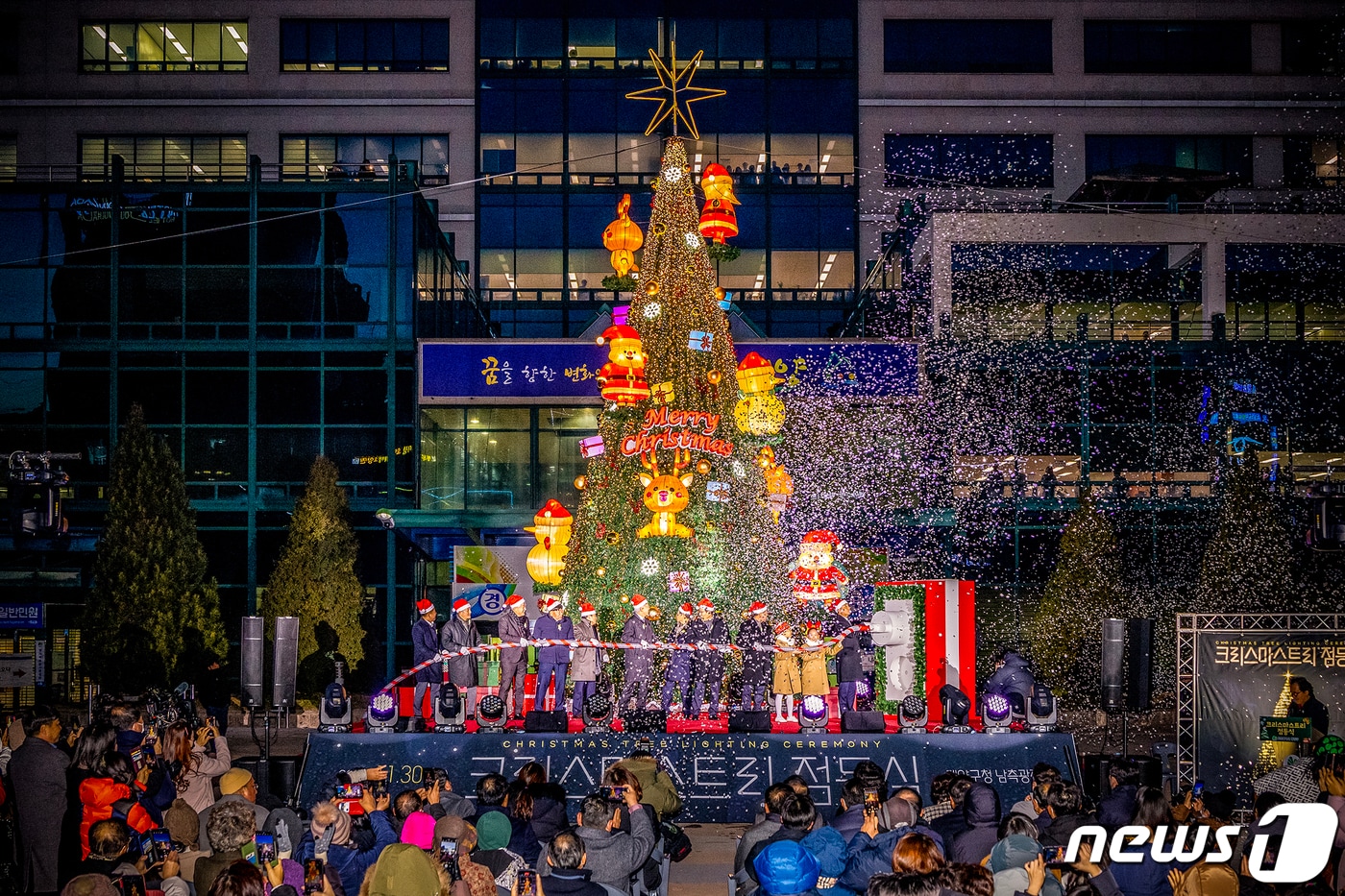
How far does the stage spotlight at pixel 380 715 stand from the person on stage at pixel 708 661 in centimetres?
419

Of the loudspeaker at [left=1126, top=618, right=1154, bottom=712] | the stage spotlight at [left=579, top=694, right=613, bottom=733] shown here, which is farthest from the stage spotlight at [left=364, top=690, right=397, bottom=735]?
the loudspeaker at [left=1126, top=618, right=1154, bottom=712]

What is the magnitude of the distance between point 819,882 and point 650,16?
3466cm

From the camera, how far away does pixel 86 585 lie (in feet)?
103

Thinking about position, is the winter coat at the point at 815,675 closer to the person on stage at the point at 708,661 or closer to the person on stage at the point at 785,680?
the person on stage at the point at 785,680

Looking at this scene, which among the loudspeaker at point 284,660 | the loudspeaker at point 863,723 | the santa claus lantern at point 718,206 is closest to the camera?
the loudspeaker at point 863,723

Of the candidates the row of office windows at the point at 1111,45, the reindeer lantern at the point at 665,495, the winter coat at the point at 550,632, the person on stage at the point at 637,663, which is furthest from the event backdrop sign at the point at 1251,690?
the row of office windows at the point at 1111,45

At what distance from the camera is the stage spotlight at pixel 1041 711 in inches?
642

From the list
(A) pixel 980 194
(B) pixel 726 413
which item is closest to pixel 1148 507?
(A) pixel 980 194

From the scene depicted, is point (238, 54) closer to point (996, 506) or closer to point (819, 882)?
point (996, 506)

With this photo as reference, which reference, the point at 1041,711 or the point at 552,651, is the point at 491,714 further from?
the point at 1041,711

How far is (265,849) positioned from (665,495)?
33.3 feet

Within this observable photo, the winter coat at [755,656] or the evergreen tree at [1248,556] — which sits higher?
the evergreen tree at [1248,556]

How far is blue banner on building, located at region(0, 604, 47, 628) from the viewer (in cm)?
2484

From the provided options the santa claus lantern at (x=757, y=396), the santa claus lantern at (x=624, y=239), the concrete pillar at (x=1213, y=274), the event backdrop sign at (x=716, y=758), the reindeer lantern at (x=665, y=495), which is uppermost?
the concrete pillar at (x=1213, y=274)
